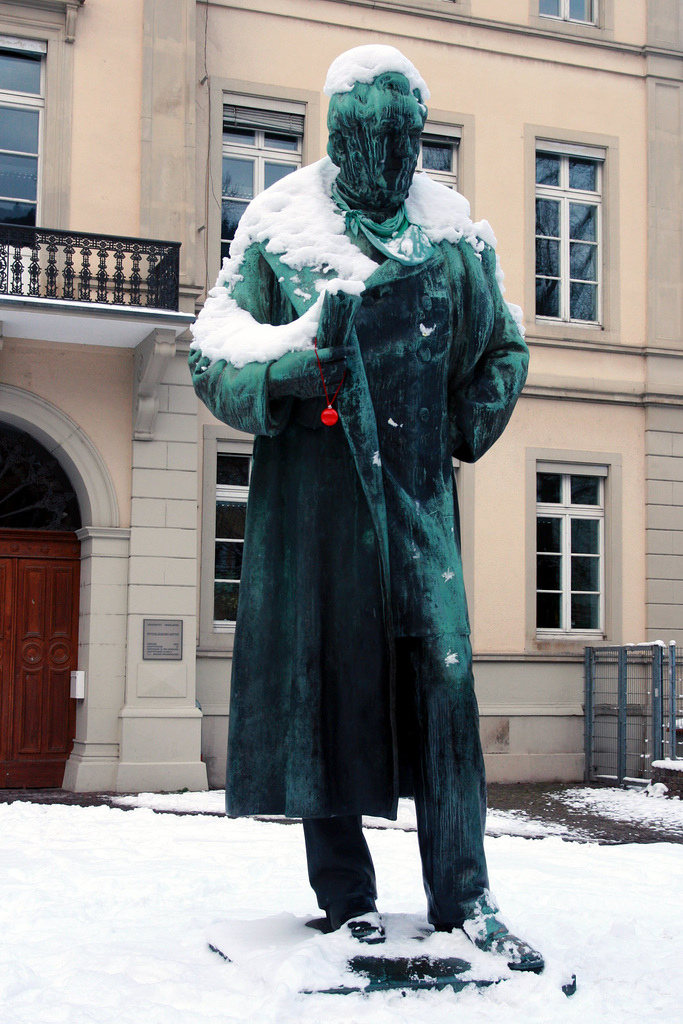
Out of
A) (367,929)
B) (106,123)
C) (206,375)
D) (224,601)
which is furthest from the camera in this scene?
(224,601)

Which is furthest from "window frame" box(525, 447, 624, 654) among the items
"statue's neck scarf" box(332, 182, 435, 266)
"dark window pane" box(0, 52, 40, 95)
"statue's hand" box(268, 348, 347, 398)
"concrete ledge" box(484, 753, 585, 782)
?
"statue's hand" box(268, 348, 347, 398)

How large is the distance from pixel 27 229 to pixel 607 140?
7.31 m

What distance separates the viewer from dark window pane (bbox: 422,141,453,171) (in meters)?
14.9

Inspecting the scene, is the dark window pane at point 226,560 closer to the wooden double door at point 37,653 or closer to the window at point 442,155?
the wooden double door at point 37,653

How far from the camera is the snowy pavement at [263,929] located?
2.81 metres

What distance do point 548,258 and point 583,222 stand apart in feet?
2.33

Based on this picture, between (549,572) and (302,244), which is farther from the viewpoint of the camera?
(549,572)

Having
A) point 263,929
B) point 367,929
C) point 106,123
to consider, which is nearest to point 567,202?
point 106,123

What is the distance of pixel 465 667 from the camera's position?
10.4 ft

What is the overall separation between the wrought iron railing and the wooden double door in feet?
8.31

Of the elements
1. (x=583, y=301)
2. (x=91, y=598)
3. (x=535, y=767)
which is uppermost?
(x=583, y=301)

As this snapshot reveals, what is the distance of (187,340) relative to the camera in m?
13.1

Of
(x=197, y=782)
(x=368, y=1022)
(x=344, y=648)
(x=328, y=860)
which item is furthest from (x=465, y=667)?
(x=197, y=782)

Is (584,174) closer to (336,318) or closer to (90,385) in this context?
(90,385)
